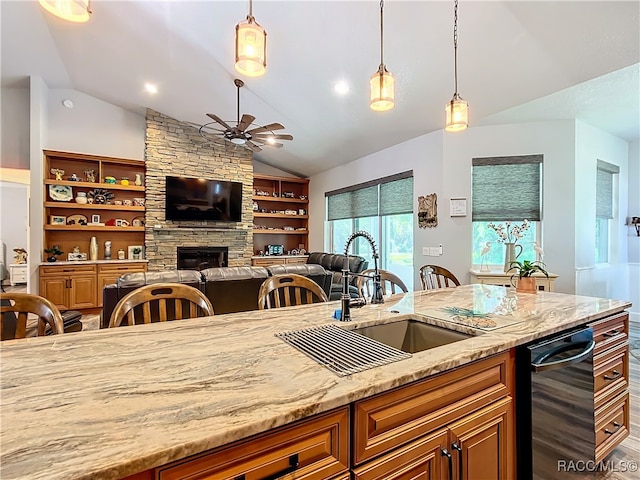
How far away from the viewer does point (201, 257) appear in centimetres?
661

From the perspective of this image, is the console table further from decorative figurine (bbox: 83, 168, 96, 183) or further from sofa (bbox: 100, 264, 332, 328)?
decorative figurine (bbox: 83, 168, 96, 183)

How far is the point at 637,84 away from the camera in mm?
3236

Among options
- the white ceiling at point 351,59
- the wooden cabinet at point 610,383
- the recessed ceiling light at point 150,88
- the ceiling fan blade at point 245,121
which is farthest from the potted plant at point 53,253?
the wooden cabinet at point 610,383

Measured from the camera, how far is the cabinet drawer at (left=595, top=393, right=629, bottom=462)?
1710 mm

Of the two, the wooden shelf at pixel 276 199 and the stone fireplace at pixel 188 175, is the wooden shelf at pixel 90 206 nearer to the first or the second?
the stone fireplace at pixel 188 175

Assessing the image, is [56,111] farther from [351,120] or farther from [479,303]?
[479,303]

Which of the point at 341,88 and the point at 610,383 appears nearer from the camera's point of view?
the point at 610,383

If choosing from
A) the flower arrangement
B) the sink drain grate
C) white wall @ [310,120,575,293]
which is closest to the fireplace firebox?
white wall @ [310,120,575,293]

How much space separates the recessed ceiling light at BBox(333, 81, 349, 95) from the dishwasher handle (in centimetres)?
352

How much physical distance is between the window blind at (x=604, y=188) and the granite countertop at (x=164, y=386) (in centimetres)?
400

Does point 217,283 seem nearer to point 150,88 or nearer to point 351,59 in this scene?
point 351,59

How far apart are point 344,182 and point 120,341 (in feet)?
19.2

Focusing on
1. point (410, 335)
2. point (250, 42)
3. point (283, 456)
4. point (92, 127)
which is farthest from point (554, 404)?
point (92, 127)

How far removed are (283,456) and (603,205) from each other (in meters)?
5.65
